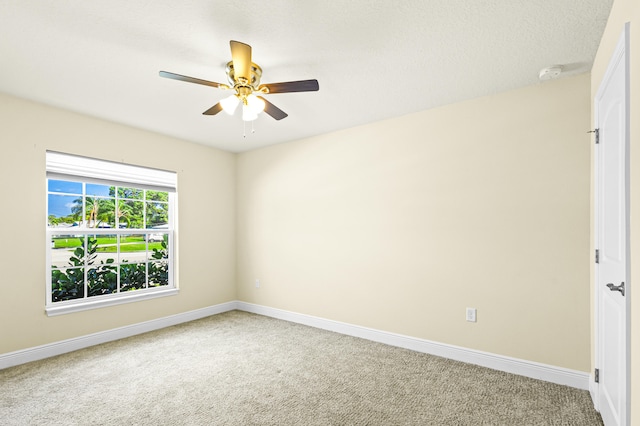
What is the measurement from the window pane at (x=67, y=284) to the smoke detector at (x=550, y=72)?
4629mm

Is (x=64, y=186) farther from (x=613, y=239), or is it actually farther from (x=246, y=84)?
(x=613, y=239)

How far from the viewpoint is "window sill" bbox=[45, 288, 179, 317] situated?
3232mm

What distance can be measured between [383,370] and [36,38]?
345 cm

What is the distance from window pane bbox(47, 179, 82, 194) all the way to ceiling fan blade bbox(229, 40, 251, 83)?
8.27 feet

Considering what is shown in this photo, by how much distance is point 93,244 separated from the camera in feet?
11.9

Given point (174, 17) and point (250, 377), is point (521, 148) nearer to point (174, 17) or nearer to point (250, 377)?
point (174, 17)

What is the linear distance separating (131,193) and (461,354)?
3978mm

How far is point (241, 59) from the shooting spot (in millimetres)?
1984

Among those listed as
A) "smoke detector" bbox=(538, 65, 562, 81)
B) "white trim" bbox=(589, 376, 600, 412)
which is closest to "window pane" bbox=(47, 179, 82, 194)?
"smoke detector" bbox=(538, 65, 562, 81)

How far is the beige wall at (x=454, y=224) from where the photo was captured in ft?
8.55

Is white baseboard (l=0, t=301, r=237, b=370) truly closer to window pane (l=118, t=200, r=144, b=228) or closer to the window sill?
the window sill

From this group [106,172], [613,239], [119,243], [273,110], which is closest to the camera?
[613,239]

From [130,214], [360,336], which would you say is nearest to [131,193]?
[130,214]

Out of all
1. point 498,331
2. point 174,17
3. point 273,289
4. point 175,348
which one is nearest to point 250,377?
point 175,348
